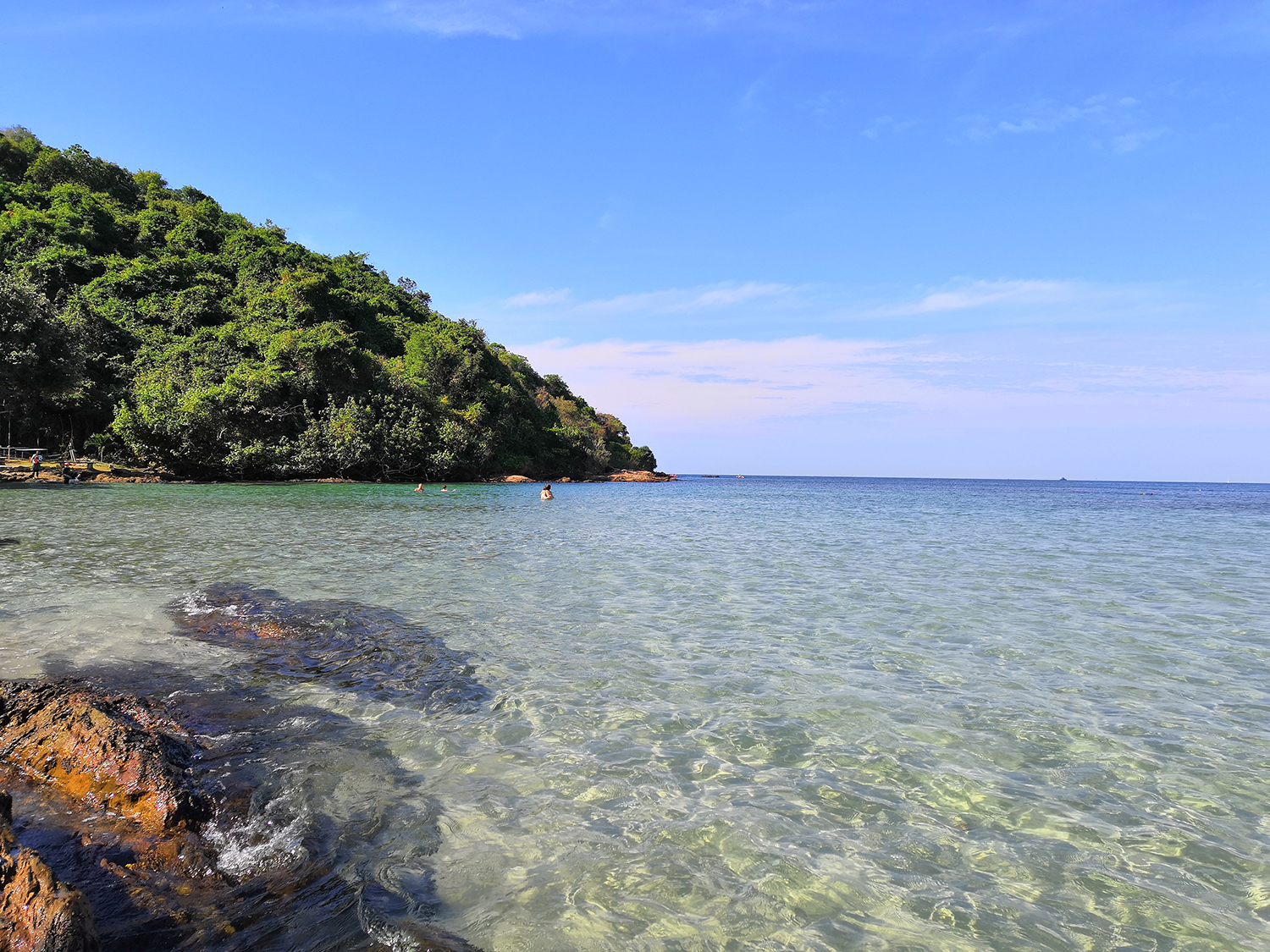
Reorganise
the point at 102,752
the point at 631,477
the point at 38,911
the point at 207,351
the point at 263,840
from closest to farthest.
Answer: the point at 38,911
the point at 263,840
the point at 102,752
the point at 207,351
the point at 631,477

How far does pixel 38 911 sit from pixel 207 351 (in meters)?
51.7

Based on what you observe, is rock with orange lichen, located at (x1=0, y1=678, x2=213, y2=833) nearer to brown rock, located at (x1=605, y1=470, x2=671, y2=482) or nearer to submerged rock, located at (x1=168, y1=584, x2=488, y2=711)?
submerged rock, located at (x1=168, y1=584, x2=488, y2=711)

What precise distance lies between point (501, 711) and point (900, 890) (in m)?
3.31

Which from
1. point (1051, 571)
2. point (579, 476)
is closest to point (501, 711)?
point (1051, 571)

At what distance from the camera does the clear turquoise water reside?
304 cm

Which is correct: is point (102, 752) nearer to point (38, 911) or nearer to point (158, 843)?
point (158, 843)

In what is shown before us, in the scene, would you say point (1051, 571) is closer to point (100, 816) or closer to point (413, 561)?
point (413, 561)

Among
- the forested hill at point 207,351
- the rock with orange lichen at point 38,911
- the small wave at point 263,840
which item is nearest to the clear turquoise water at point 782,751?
the small wave at point 263,840

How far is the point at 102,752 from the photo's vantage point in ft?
11.7

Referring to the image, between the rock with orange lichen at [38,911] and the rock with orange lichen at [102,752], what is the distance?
3.54 ft

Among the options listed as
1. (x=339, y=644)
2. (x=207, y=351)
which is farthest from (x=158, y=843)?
(x=207, y=351)

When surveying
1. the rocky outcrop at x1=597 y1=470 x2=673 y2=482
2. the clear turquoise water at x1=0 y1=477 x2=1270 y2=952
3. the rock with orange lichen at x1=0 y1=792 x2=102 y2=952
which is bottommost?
the clear turquoise water at x1=0 y1=477 x2=1270 y2=952

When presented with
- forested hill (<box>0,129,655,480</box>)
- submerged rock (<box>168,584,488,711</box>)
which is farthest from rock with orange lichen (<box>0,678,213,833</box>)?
forested hill (<box>0,129,655,480</box>)

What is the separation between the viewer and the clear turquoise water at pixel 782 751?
9.98 ft
